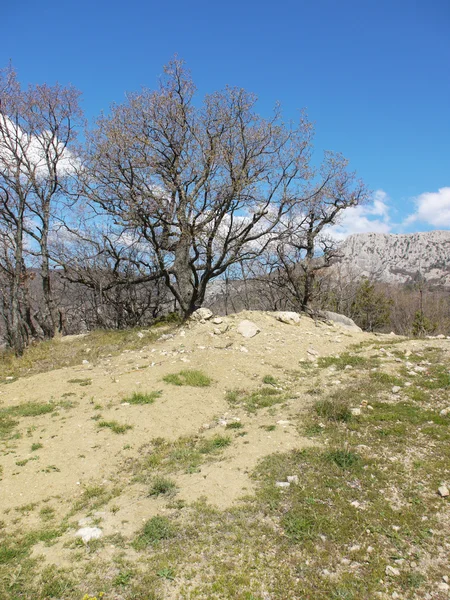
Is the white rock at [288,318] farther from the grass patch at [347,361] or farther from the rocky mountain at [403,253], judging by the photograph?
the rocky mountain at [403,253]

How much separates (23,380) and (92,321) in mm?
15631

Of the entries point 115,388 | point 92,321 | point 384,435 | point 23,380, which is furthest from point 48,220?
point 384,435

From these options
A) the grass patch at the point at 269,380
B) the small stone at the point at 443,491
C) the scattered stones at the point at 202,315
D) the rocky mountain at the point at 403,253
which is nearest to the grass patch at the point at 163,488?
the small stone at the point at 443,491

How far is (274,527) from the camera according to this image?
3.97 metres

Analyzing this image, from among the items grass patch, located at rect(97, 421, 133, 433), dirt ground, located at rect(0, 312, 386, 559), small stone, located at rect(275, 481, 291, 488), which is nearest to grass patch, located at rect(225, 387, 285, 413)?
dirt ground, located at rect(0, 312, 386, 559)

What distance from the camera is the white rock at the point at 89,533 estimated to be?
394 centimetres

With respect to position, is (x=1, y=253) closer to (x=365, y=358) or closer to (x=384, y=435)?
A: (x=365, y=358)

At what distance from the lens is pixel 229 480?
4.87m

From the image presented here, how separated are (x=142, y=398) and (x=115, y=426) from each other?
113 cm

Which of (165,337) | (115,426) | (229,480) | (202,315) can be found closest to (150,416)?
(115,426)

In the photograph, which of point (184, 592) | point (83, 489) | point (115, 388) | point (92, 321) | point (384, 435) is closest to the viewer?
point (184, 592)

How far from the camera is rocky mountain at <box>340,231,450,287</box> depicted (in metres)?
113

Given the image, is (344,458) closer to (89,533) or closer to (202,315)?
(89,533)

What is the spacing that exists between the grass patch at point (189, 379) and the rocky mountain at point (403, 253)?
10734 centimetres
